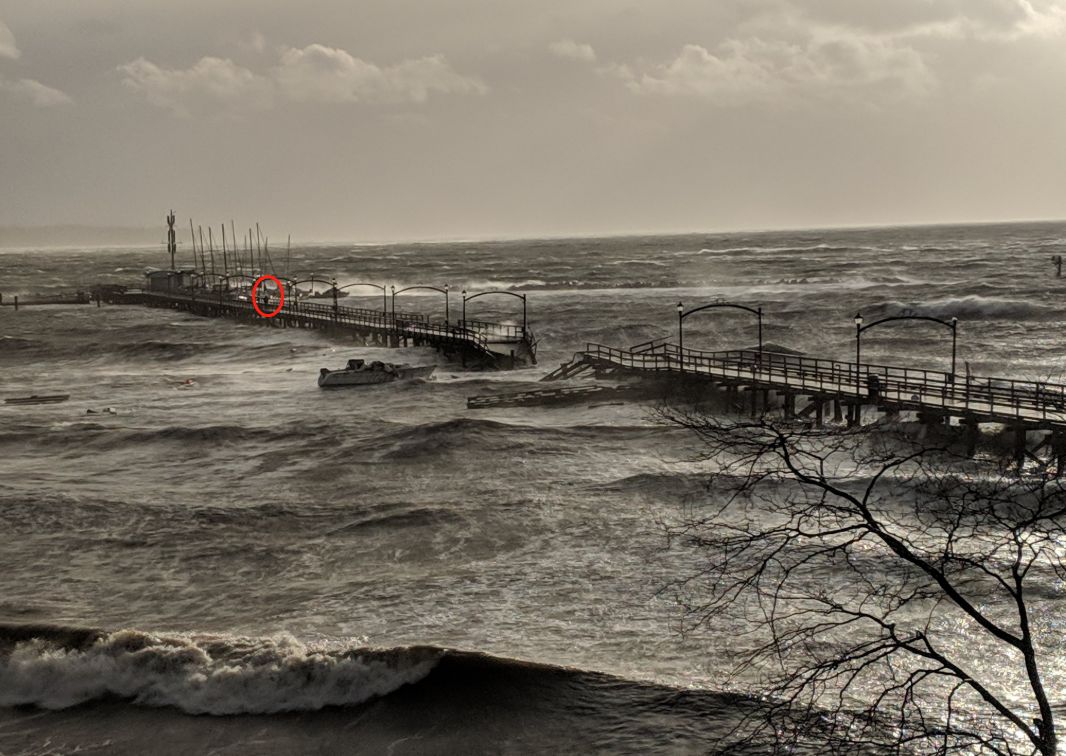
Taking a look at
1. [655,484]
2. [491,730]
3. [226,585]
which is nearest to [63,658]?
[226,585]

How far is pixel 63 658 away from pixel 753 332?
7754 centimetres

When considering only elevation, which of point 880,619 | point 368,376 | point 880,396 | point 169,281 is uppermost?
point 169,281

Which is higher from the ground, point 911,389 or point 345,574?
point 911,389

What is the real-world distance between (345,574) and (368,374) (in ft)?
117

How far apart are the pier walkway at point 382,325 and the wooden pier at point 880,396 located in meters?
10.5

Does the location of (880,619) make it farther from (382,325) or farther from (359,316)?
(382,325)

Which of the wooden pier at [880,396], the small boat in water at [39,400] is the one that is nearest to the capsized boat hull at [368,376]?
the wooden pier at [880,396]

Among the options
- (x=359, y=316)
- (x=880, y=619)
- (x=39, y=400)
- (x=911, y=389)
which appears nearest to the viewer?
(x=880, y=619)

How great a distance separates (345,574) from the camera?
85.7ft

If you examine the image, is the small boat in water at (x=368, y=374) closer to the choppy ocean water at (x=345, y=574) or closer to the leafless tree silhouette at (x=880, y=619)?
the choppy ocean water at (x=345, y=574)

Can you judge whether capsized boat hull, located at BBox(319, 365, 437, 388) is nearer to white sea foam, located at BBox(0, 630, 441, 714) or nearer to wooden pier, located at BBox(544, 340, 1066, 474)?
wooden pier, located at BBox(544, 340, 1066, 474)

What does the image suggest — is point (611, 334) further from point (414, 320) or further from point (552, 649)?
point (552, 649)

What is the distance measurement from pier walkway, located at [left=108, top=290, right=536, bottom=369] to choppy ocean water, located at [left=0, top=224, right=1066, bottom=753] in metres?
6.97

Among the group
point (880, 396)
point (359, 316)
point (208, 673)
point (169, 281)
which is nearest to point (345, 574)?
point (208, 673)
